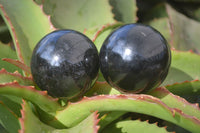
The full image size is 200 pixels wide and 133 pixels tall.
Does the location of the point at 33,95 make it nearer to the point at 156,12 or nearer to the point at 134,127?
the point at 134,127

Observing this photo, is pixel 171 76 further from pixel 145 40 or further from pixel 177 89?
pixel 145 40

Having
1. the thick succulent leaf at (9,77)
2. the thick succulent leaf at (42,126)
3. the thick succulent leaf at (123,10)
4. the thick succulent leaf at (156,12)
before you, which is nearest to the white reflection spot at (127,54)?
the thick succulent leaf at (42,126)

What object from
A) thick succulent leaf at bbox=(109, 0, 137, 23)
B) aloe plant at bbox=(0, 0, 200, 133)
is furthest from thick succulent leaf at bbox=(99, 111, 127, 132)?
thick succulent leaf at bbox=(109, 0, 137, 23)

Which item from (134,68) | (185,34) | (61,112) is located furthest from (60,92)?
(185,34)

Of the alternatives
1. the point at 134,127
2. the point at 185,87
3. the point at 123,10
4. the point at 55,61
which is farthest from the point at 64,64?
the point at 123,10

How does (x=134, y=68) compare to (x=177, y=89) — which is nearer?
(x=134, y=68)

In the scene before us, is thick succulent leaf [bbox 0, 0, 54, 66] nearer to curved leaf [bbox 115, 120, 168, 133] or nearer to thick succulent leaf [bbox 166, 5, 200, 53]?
curved leaf [bbox 115, 120, 168, 133]
